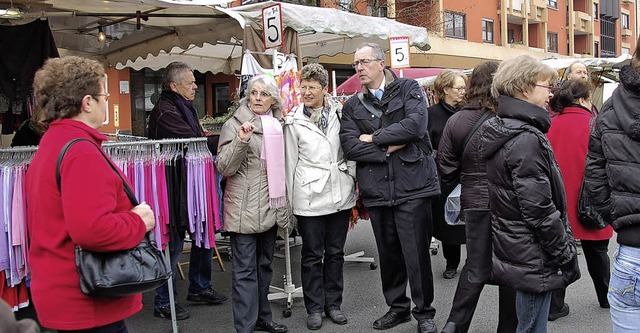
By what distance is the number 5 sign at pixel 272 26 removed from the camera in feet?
18.2

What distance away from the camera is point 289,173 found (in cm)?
484

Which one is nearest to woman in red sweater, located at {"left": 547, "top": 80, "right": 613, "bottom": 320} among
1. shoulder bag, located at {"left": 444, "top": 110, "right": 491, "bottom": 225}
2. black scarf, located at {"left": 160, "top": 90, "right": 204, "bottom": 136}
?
shoulder bag, located at {"left": 444, "top": 110, "right": 491, "bottom": 225}

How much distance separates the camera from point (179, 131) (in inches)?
195

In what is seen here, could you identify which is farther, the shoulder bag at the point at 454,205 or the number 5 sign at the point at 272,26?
the number 5 sign at the point at 272,26

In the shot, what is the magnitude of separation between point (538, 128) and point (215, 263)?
16.3 ft

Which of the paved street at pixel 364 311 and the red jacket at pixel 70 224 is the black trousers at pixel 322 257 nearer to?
the paved street at pixel 364 311

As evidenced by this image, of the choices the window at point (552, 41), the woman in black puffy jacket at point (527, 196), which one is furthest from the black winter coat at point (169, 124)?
the window at point (552, 41)

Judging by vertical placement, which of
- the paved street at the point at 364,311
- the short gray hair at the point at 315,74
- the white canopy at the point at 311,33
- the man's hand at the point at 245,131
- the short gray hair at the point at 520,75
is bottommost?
the paved street at the point at 364,311

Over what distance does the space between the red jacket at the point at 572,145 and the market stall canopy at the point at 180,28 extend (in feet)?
8.25

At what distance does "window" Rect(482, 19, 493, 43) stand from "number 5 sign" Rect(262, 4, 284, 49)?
1019 inches

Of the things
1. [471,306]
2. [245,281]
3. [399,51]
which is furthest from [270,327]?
[399,51]

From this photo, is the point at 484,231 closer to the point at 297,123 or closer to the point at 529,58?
the point at 529,58

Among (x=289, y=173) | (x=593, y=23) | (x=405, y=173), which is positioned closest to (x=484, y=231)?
(x=405, y=173)

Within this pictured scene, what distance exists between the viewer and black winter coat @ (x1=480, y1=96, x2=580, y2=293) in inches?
120
